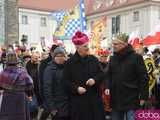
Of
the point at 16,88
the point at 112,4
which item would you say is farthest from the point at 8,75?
the point at 112,4

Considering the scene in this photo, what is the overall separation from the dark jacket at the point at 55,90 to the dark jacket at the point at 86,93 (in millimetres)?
265

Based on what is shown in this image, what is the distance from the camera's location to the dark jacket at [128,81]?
718 cm

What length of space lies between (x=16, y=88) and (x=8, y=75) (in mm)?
245

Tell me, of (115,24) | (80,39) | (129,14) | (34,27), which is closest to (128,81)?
(80,39)

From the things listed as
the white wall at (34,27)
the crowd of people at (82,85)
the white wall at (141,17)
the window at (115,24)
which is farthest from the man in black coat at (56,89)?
the white wall at (34,27)

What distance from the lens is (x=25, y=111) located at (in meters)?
7.75

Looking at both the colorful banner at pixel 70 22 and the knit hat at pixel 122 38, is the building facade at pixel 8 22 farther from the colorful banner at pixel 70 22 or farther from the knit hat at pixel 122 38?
the knit hat at pixel 122 38

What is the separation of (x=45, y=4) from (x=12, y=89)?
61.5 metres

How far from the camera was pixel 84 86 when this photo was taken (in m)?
6.91

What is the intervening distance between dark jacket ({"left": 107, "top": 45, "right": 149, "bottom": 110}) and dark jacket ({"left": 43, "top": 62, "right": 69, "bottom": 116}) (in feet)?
2.49

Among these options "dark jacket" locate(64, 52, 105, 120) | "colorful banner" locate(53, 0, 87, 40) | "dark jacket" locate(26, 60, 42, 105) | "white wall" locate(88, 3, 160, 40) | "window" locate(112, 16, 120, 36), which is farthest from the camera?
"window" locate(112, 16, 120, 36)

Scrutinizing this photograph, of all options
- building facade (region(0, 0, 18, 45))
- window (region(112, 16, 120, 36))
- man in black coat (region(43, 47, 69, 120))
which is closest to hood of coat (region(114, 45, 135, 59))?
man in black coat (region(43, 47, 69, 120))

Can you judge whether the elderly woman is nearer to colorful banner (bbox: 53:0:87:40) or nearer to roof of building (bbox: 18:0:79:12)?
colorful banner (bbox: 53:0:87:40)

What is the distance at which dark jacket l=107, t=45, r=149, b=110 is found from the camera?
7.18m
